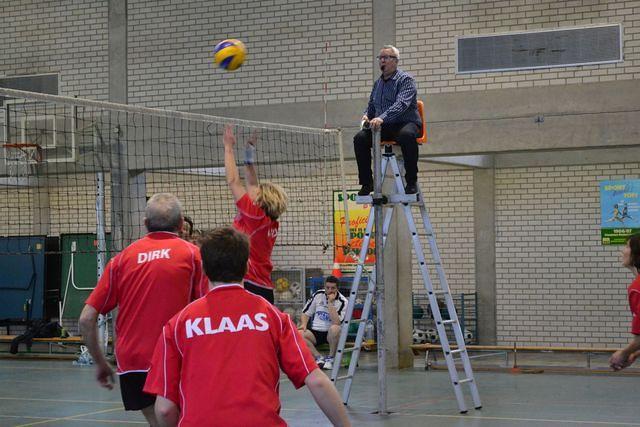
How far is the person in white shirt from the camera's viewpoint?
581 inches

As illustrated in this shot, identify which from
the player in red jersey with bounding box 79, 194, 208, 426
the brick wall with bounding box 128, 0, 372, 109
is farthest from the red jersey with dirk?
the brick wall with bounding box 128, 0, 372, 109

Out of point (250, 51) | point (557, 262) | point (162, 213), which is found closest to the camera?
point (162, 213)

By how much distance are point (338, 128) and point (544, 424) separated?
709 centimetres

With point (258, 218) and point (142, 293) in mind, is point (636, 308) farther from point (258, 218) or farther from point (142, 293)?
point (142, 293)

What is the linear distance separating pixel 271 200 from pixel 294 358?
371cm

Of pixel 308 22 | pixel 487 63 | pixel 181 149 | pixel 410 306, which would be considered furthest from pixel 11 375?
pixel 487 63

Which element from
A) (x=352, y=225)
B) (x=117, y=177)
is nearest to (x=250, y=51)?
(x=117, y=177)

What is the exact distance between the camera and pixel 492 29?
A: 48.1 feet

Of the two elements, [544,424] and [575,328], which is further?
[575,328]

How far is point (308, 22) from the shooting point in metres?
15.7

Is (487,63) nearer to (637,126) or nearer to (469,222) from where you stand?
(637,126)

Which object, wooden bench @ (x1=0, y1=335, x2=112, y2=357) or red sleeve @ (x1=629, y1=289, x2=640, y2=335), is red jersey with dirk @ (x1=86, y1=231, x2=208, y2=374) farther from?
wooden bench @ (x1=0, y1=335, x2=112, y2=357)

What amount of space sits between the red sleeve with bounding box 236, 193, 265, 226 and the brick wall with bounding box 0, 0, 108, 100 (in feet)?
33.7

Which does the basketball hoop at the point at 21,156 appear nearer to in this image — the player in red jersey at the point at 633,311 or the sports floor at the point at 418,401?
the sports floor at the point at 418,401
